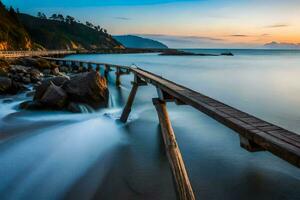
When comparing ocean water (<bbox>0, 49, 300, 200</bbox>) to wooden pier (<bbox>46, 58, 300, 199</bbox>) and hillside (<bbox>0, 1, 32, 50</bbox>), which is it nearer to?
wooden pier (<bbox>46, 58, 300, 199</bbox>)

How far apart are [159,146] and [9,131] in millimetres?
5621

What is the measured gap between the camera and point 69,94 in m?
13.0

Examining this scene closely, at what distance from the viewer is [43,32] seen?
11731 cm

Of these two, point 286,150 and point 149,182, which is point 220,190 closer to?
point 149,182

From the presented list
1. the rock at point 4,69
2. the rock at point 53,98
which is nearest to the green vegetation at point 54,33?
the rock at point 4,69

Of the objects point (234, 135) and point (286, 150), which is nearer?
point (286, 150)

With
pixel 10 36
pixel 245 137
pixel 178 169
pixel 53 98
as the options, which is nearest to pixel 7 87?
pixel 53 98

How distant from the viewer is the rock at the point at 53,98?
12352 millimetres

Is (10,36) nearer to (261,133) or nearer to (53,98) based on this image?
(53,98)

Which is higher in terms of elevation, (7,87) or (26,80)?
(7,87)

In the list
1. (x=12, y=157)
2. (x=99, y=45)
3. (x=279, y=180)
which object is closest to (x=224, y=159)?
(x=279, y=180)

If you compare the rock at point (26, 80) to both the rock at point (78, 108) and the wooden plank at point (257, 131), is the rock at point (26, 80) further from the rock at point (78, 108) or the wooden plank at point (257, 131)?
the wooden plank at point (257, 131)

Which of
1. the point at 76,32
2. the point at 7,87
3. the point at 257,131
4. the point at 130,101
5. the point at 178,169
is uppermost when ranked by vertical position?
the point at 76,32

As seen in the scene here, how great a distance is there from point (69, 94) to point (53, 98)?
769 millimetres
